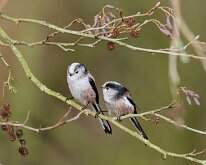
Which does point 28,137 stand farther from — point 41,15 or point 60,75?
point 41,15

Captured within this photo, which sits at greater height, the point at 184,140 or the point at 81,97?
the point at 81,97

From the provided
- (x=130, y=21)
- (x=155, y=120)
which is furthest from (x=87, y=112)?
(x=130, y=21)

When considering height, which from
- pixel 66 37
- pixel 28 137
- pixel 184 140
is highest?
pixel 66 37

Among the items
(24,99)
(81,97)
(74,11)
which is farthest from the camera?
(74,11)

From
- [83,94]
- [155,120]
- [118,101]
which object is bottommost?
[155,120]

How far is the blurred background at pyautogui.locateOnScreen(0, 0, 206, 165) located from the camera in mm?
9203

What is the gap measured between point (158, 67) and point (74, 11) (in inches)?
49.9

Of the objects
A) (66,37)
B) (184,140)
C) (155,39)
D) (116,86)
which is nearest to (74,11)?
(66,37)

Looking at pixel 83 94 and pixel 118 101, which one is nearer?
pixel 118 101

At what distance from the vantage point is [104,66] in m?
9.73

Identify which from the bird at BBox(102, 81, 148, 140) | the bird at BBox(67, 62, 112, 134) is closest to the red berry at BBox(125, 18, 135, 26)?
the bird at BBox(102, 81, 148, 140)

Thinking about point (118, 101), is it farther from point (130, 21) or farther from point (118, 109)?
point (130, 21)

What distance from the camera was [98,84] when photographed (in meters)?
9.36

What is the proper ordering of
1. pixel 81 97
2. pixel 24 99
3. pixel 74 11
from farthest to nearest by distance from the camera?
pixel 74 11, pixel 24 99, pixel 81 97
